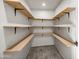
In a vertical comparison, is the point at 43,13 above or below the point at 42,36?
above

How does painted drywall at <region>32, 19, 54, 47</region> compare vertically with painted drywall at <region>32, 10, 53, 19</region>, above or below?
below

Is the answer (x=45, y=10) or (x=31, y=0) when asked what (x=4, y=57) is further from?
(x=45, y=10)

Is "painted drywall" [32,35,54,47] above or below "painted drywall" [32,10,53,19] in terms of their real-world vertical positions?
below

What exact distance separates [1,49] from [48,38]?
3.87m

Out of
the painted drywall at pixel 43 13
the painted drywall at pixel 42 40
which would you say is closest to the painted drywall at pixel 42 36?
the painted drywall at pixel 42 40

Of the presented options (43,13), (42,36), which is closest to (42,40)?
(42,36)

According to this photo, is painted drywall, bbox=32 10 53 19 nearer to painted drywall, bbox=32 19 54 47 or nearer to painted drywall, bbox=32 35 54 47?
painted drywall, bbox=32 19 54 47

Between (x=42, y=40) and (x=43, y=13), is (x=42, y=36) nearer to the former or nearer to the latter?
(x=42, y=40)

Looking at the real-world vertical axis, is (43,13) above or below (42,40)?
above

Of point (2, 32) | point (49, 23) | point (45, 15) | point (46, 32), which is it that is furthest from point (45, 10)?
point (2, 32)

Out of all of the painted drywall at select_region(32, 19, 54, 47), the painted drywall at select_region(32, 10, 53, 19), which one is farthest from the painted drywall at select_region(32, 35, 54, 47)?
the painted drywall at select_region(32, 10, 53, 19)

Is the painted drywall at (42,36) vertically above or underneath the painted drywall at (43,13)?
underneath

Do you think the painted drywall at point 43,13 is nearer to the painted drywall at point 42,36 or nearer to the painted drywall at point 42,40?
the painted drywall at point 42,36

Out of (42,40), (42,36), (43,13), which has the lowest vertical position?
(42,40)
